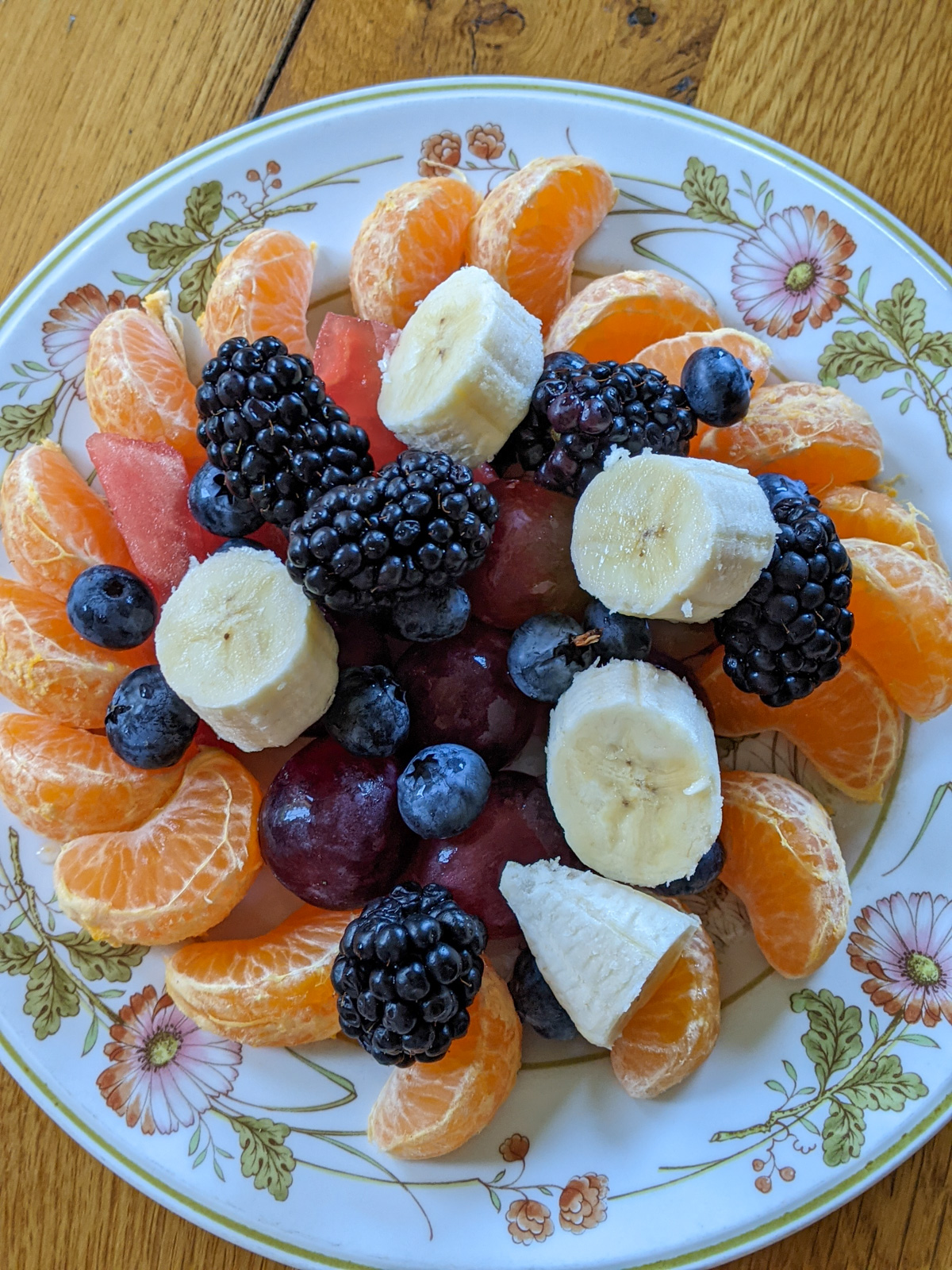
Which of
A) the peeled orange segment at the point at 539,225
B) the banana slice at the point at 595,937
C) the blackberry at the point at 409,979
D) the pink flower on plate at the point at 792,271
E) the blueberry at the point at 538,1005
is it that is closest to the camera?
the blackberry at the point at 409,979

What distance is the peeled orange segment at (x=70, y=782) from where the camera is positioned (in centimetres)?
126

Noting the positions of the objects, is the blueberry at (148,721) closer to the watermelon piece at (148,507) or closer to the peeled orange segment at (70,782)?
the peeled orange segment at (70,782)

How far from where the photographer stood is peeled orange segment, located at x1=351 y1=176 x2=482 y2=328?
1.37 metres

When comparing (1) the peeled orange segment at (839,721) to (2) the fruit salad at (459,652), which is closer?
(2) the fruit salad at (459,652)

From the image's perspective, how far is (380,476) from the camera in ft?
3.61

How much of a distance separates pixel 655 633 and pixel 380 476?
462mm

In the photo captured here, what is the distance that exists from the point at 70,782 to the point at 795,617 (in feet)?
3.26

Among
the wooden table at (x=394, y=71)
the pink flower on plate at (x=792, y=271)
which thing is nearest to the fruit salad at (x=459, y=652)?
the pink flower on plate at (x=792, y=271)

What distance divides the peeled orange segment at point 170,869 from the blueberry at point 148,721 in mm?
90

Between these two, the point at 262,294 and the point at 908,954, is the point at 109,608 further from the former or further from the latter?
the point at 908,954

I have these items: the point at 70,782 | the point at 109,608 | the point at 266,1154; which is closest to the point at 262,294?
the point at 109,608

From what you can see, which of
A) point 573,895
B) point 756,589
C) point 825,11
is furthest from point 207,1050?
point 825,11

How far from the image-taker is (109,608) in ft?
4.05

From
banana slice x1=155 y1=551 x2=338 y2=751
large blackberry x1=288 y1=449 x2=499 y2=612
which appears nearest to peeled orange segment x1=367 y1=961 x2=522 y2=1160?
banana slice x1=155 y1=551 x2=338 y2=751
